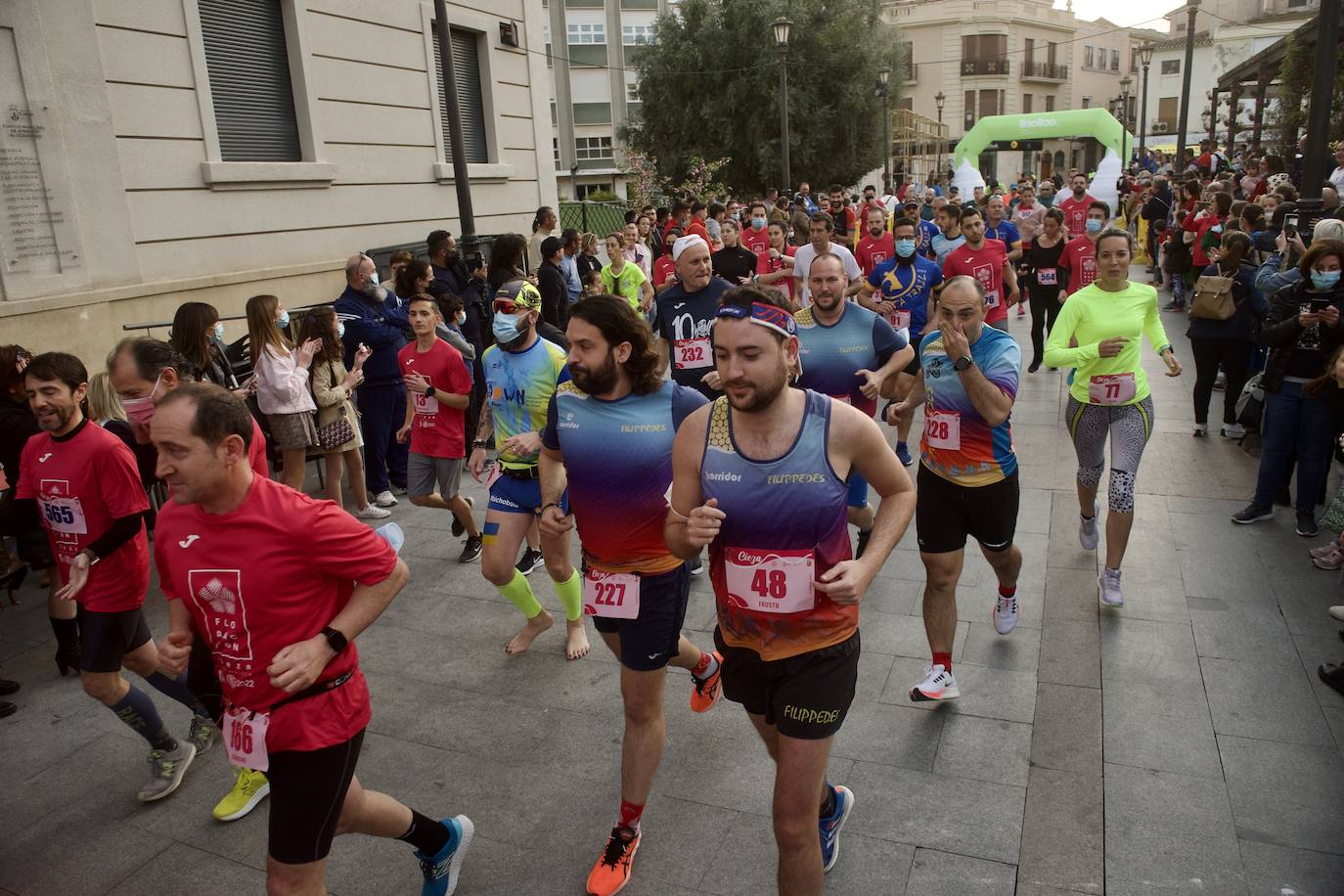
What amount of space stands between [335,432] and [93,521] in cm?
381

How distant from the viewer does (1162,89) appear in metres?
67.8

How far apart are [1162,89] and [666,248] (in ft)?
218

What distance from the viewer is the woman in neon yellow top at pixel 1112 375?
5465mm

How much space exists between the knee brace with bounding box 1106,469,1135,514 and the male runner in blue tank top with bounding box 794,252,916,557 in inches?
53.1

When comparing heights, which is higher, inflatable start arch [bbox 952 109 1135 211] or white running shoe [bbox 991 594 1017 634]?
inflatable start arch [bbox 952 109 1135 211]

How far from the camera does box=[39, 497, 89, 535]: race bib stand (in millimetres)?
3939

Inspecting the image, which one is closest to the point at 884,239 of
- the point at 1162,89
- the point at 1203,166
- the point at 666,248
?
the point at 666,248

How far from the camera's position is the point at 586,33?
48812mm

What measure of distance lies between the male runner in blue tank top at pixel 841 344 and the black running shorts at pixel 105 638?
364 centimetres

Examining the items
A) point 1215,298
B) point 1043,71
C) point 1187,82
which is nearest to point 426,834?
point 1215,298

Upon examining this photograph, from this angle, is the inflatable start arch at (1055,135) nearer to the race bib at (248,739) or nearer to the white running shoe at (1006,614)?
the white running shoe at (1006,614)

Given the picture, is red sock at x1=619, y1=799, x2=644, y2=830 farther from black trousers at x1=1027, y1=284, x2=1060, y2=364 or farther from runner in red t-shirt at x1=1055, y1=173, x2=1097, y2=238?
runner in red t-shirt at x1=1055, y1=173, x2=1097, y2=238

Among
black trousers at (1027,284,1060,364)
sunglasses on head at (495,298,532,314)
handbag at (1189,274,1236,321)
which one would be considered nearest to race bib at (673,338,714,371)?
sunglasses on head at (495,298,532,314)

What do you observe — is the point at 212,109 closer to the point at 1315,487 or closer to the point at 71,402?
the point at 71,402
